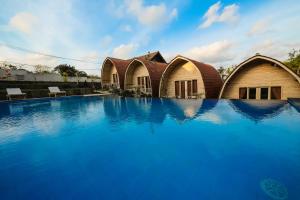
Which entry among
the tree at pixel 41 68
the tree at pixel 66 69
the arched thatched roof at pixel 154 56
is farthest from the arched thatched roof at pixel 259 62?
the tree at pixel 66 69

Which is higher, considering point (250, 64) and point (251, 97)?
point (250, 64)

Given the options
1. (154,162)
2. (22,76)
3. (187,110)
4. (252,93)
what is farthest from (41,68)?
(154,162)

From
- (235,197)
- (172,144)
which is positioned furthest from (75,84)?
(235,197)

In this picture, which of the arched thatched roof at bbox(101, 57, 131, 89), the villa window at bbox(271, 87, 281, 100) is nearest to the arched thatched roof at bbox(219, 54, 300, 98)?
the villa window at bbox(271, 87, 281, 100)

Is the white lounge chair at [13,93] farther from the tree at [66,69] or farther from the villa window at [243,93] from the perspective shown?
the tree at [66,69]

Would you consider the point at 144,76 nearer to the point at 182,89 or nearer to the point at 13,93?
the point at 182,89

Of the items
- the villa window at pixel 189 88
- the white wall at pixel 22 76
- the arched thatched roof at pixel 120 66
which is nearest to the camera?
the villa window at pixel 189 88

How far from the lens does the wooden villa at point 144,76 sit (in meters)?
20.9

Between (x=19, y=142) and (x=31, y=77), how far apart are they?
30.5 m

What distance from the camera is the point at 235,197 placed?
9.95ft

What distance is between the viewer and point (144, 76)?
23.3 metres

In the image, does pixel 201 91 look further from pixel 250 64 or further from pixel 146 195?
pixel 146 195

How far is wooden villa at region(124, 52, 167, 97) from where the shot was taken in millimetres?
20859

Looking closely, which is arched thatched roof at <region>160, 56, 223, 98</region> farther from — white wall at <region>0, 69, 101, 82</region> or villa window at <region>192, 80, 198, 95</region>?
white wall at <region>0, 69, 101, 82</region>
